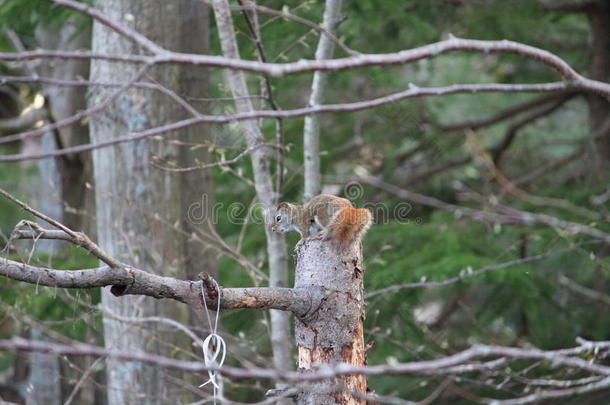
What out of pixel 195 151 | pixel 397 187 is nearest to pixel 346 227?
pixel 195 151

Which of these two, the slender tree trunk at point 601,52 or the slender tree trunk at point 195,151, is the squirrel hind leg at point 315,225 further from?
the slender tree trunk at point 601,52

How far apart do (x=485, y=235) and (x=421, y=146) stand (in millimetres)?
1475

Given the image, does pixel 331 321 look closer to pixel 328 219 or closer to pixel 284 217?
pixel 328 219

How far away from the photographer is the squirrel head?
412 centimetres

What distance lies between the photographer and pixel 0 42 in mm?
7352

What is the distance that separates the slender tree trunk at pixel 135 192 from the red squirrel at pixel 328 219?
897 mm

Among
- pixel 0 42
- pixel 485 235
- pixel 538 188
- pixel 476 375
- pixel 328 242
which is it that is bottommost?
pixel 476 375

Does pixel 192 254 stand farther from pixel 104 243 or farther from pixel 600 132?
pixel 600 132

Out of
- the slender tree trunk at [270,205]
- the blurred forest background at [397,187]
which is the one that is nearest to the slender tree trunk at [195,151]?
the blurred forest background at [397,187]

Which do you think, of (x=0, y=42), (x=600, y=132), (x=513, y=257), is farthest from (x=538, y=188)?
(x=0, y=42)

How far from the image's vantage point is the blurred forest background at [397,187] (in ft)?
15.6

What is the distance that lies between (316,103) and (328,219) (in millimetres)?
1182

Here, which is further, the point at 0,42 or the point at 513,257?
the point at 0,42

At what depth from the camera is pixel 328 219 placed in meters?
3.37
